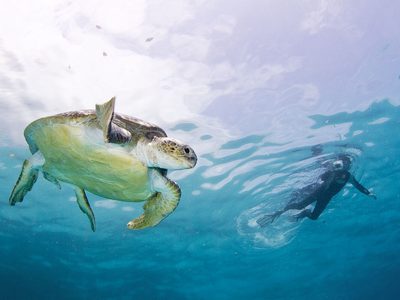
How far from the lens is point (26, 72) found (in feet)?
33.1

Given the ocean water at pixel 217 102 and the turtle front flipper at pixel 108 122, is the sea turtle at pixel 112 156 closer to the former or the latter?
the turtle front flipper at pixel 108 122

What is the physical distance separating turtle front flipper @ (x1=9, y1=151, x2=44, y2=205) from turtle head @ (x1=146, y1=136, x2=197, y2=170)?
184 centimetres

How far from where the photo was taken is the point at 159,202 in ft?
13.7

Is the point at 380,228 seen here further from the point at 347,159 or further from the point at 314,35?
the point at 314,35

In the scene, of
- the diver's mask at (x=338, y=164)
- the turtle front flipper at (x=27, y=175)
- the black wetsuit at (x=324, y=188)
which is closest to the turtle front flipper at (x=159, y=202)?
the turtle front flipper at (x=27, y=175)

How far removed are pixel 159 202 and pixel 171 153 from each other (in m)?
1.05

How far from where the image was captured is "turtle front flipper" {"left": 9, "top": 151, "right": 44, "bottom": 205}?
4.38m

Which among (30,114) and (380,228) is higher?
(30,114)

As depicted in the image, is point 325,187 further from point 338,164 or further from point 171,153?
point 171,153

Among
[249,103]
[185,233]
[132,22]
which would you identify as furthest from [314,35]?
[185,233]

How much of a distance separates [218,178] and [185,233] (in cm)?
714

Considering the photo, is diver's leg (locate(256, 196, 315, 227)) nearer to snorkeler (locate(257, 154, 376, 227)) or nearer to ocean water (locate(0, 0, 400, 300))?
snorkeler (locate(257, 154, 376, 227))

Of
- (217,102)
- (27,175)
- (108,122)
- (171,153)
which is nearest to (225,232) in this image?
(217,102)

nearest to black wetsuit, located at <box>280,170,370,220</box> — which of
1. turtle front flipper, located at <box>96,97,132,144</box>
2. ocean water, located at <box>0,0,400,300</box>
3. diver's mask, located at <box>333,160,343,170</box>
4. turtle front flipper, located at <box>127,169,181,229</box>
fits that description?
diver's mask, located at <box>333,160,343,170</box>
